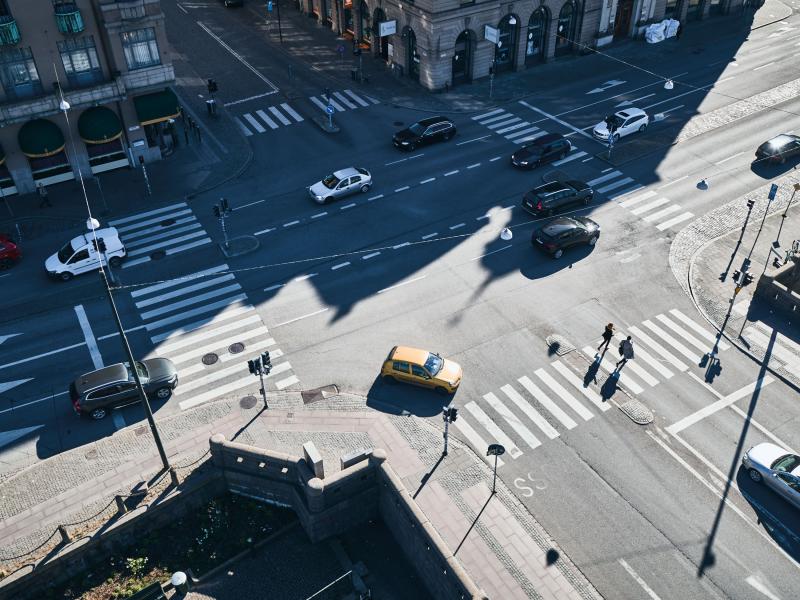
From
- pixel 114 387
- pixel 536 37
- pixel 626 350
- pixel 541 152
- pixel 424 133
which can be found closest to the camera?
pixel 114 387

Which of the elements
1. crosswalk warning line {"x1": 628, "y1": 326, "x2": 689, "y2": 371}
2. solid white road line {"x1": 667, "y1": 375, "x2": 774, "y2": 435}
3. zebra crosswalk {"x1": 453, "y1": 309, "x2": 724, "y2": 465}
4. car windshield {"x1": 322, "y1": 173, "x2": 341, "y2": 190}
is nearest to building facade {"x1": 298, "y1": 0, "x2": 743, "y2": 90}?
car windshield {"x1": 322, "y1": 173, "x2": 341, "y2": 190}

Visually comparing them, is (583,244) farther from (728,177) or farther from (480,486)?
(480,486)

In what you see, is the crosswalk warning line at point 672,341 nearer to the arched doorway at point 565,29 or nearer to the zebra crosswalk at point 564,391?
the zebra crosswalk at point 564,391

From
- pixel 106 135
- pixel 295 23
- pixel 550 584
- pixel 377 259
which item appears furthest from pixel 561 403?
pixel 295 23

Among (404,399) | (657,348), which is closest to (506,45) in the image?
(657,348)

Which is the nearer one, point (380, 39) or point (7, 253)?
point (7, 253)

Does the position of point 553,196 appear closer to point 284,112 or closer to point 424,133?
point 424,133

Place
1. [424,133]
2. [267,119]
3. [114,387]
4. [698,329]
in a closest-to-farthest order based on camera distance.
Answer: [114,387]
[698,329]
[424,133]
[267,119]

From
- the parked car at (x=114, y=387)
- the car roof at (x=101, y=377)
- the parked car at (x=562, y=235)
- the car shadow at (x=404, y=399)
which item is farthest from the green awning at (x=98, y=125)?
the parked car at (x=562, y=235)
